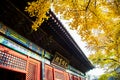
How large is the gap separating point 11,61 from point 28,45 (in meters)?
1.09

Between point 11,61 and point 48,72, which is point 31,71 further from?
point 48,72

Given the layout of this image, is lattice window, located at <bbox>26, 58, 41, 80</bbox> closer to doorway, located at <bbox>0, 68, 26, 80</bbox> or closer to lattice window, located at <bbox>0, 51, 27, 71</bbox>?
doorway, located at <bbox>0, 68, 26, 80</bbox>

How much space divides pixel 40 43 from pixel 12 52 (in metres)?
1.78

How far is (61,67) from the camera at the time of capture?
9.17 m

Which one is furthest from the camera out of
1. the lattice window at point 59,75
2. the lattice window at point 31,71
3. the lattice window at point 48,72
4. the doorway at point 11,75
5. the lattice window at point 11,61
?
the lattice window at point 59,75

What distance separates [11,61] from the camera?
16.1 feet

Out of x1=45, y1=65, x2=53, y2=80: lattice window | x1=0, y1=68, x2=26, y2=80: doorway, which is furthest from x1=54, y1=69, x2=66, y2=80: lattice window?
Answer: x1=0, y1=68, x2=26, y2=80: doorway

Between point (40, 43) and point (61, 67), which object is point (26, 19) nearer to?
point (40, 43)

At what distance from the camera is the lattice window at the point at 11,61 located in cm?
461

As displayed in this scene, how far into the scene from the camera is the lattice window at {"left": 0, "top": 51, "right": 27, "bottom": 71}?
15.1 ft

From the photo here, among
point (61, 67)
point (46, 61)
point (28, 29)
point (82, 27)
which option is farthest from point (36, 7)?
point (61, 67)

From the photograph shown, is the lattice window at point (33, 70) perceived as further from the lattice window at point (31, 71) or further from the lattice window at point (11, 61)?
the lattice window at point (11, 61)

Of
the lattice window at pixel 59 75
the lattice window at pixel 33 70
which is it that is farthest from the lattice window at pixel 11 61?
the lattice window at pixel 59 75

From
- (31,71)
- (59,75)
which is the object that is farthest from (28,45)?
(59,75)
